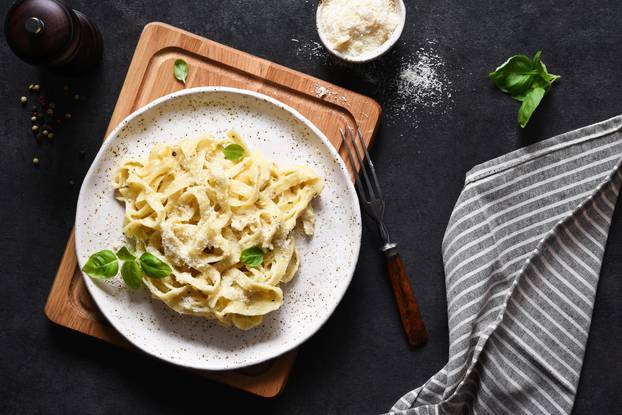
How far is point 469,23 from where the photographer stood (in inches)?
139

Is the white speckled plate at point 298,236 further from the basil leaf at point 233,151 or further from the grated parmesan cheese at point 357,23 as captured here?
the grated parmesan cheese at point 357,23

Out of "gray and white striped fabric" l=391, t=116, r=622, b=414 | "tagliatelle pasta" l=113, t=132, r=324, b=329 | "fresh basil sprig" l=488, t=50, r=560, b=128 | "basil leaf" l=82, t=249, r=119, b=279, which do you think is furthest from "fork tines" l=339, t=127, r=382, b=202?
"basil leaf" l=82, t=249, r=119, b=279

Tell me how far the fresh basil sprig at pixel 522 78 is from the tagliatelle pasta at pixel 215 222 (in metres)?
1.16

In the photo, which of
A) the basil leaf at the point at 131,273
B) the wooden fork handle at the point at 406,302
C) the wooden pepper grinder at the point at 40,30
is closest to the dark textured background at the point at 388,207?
the wooden fork handle at the point at 406,302

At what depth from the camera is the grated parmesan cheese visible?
3227mm

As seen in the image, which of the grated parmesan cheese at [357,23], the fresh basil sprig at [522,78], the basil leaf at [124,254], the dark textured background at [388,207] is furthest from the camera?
the dark textured background at [388,207]

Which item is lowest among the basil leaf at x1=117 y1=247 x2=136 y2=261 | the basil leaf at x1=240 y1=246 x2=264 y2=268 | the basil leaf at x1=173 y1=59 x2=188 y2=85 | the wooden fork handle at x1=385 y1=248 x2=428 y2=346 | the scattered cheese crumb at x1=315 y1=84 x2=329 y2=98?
the wooden fork handle at x1=385 y1=248 x2=428 y2=346

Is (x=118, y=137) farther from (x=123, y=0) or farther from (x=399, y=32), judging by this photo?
(x=399, y=32)

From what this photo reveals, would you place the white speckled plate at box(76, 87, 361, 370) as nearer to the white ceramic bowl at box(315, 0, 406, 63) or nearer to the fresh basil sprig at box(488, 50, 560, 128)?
the white ceramic bowl at box(315, 0, 406, 63)

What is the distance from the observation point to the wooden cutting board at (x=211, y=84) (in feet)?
11.1

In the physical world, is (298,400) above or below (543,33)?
below

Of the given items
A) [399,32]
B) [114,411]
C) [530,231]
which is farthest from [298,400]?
[399,32]

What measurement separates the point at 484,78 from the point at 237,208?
1.60m

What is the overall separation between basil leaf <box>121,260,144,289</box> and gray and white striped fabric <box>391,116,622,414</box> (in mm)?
1531
